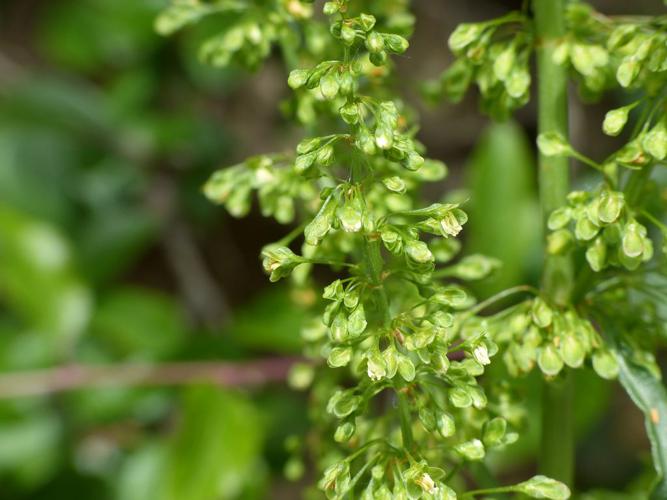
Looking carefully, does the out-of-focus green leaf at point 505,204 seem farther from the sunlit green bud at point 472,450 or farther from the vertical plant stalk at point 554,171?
the sunlit green bud at point 472,450

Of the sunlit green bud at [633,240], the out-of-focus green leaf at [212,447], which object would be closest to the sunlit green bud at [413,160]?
the sunlit green bud at [633,240]

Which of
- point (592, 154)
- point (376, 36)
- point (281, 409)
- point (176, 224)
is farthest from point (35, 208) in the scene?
point (376, 36)

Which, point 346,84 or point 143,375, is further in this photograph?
point 143,375

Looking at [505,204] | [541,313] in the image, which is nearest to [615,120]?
[541,313]

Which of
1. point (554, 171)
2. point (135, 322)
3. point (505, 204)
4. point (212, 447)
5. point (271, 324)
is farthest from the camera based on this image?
point (135, 322)

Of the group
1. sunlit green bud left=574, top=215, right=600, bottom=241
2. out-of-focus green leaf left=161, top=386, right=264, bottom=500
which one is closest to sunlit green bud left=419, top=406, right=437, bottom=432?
sunlit green bud left=574, top=215, right=600, bottom=241

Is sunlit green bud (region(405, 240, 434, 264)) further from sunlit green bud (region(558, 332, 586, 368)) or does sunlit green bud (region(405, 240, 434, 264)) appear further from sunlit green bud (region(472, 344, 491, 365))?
sunlit green bud (region(558, 332, 586, 368))

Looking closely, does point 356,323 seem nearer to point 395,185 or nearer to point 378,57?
point 395,185
